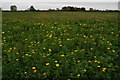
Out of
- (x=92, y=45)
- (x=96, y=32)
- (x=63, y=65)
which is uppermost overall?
(x=96, y=32)

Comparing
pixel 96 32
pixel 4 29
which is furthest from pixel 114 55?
pixel 4 29

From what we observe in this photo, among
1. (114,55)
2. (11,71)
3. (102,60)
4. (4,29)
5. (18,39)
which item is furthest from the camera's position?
(4,29)

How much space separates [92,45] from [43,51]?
6.16 ft

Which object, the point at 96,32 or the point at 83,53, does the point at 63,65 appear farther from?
the point at 96,32

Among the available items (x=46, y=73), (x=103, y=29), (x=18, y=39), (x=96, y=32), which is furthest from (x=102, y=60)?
(x=18, y=39)

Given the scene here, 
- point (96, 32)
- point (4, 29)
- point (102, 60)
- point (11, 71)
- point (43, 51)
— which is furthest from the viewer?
point (4, 29)

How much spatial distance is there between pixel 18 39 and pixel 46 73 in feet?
10.0

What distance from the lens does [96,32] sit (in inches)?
292

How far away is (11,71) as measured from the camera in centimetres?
452

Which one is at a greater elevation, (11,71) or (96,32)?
(96,32)

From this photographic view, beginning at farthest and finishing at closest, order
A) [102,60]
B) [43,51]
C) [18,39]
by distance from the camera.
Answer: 1. [18,39]
2. [43,51]
3. [102,60]

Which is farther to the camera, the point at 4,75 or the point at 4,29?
the point at 4,29

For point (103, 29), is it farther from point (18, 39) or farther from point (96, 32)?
point (18, 39)

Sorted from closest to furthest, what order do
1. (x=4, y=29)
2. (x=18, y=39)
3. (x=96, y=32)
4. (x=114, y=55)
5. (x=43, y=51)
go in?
(x=114, y=55) < (x=43, y=51) < (x=18, y=39) < (x=96, y=32) < (x=4, y=29)
